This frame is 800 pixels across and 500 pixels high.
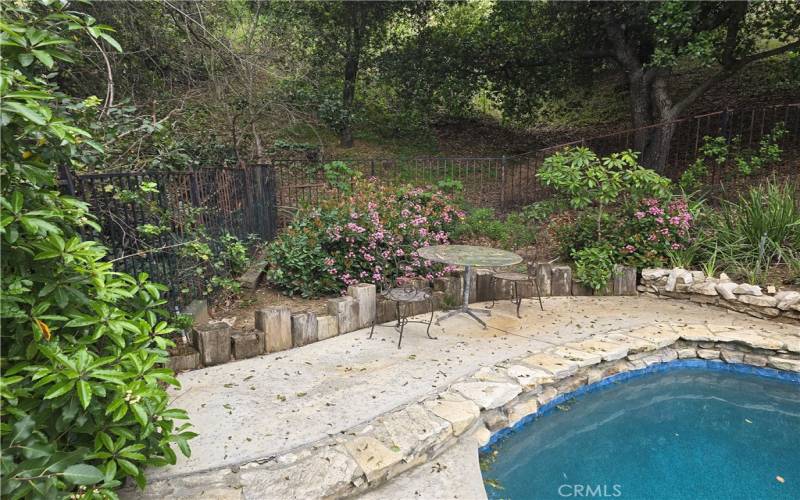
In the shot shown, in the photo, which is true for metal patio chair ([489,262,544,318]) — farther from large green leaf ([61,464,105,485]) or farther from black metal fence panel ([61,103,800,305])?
large green leaf ([61,464,105,485])

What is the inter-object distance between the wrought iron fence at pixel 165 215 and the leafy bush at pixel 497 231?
2962 millimetres

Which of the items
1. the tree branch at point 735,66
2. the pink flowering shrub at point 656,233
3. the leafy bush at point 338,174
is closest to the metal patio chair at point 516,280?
the pink flowering shrub at point 656,233

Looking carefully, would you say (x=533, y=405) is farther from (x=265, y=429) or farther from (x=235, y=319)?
(x=235, y=319)

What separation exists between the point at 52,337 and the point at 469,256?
2947mm

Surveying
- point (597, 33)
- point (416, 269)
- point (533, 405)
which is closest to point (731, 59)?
point (597, 33)

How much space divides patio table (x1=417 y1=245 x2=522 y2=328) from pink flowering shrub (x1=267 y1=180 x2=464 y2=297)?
0.42 metres

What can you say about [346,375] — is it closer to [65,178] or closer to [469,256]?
[469,256]

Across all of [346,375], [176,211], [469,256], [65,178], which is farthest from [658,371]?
[65,178]

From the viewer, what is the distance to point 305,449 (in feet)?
7.11

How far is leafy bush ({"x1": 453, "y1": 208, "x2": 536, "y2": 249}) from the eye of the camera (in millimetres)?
6160

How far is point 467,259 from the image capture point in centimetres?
380

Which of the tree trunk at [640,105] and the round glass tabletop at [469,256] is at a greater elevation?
the tree trunk at [640,105]

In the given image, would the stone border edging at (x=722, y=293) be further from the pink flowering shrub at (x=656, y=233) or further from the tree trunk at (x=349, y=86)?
the tree trunk at (x=349, y=86)

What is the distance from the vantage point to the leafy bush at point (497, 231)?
20.2 ft
